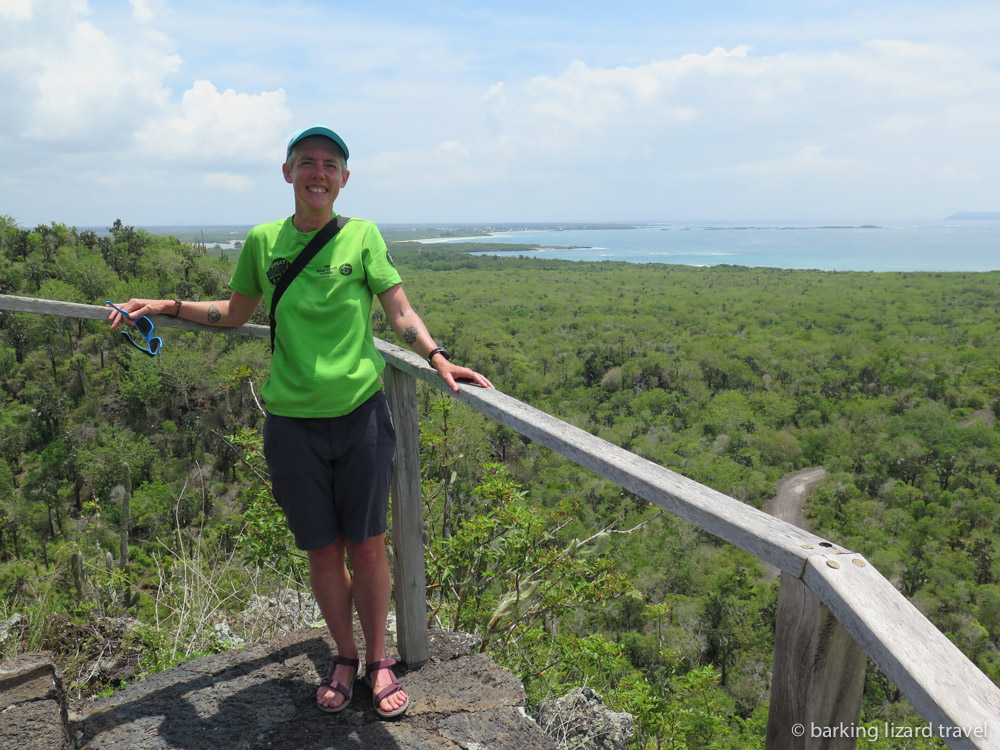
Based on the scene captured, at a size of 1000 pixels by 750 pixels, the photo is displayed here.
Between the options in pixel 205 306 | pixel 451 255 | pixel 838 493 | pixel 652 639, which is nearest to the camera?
pixel 205 306

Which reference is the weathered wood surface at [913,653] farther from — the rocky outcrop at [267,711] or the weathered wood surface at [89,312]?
the weathered wood surface at [89,312]

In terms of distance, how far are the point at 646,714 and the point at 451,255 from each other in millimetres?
148011

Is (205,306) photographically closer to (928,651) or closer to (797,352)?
(928,651)

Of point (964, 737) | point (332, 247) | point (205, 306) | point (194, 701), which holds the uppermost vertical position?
point (332, 247)

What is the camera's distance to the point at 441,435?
3393 millimetres

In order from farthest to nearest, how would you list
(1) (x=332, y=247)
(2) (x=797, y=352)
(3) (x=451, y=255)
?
(3) (x=451, y=255) → (2) (x=797, y=352) → (1) (x=332, y=247)

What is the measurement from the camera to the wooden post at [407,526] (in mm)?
2082

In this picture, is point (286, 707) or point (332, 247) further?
point (286, 707)

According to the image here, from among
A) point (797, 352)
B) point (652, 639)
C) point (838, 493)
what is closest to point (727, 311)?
point (797, 352)

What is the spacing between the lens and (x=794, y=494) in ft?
154

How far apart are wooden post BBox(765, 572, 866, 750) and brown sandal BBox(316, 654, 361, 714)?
1.38m

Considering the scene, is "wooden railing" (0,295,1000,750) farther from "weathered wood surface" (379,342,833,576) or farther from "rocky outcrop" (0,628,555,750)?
"rocky outcrop" (0,628,555,750)

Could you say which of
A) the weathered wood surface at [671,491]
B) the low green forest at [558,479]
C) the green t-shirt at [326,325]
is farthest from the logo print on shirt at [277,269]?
the low green forest at [558,479]

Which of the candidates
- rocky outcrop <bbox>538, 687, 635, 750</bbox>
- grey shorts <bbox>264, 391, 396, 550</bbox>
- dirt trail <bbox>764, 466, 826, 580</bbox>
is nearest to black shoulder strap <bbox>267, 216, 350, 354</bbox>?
grey shorts <bbox>264, 391, 396, 550</bbox>
